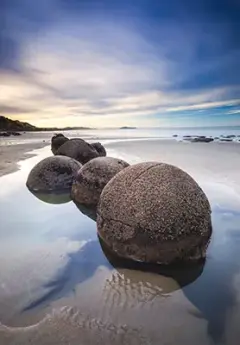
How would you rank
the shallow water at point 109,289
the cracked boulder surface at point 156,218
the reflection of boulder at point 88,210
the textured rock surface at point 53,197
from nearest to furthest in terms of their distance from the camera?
the shallow water at point 109,289
the cracked boulder surface at point 156,218
the reflection of boulder at point 88,210
the textured rock surface at point 53,197

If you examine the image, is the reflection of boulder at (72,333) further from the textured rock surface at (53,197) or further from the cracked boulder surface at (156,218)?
the textured rock surface at (53,197)

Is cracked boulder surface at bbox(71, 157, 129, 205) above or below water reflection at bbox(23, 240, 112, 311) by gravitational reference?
above

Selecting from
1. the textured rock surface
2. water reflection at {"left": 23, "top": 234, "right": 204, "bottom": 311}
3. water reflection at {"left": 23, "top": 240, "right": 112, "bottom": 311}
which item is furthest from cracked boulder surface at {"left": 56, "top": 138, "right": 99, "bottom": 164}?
water reflection at {"left": 23, "top": 234, "right": 204, "bottom": 311}

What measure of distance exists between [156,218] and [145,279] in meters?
0.70

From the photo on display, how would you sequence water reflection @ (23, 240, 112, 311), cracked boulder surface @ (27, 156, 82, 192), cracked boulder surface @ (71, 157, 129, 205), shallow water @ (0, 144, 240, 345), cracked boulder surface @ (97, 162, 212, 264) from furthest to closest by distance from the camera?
1. cracked boulder surface @ (27, 156, 82, 192)
2. cracked boulder surface @ (71, 157, 129, 205)
3. cracked boulder surface @ (97, 162, 212, 264)
4. water reflection @ (23, 240, 112, 311)
5. shallow water @ (0, 144, 240, 345)

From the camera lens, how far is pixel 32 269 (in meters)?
3.66

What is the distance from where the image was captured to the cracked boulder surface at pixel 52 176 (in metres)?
7.75

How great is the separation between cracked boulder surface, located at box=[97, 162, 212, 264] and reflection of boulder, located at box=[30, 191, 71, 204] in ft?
9.88

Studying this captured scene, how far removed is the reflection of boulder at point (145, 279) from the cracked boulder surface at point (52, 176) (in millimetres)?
4249

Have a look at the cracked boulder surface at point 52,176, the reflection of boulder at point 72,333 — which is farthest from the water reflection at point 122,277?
the cracked boulder surface at point 52,176

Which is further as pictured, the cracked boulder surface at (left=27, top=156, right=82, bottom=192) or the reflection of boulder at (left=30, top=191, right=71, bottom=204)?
the cracked boulder surface at (left=27, top=156, right=82, bottom=192)

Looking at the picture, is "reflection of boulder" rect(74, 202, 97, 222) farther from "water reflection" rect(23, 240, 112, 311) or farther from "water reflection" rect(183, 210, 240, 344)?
"water reflection" rect(183, 210, 240, 344)

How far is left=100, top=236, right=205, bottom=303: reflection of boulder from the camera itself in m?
3.22

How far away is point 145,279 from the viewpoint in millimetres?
3471
